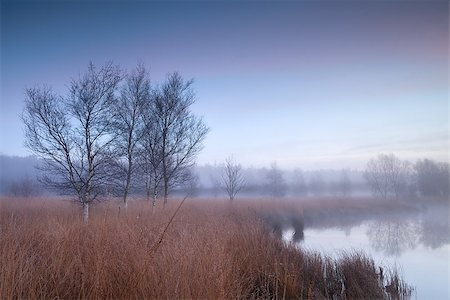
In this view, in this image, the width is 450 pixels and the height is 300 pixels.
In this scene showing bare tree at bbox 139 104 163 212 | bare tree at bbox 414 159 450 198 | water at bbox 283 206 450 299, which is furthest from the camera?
bare tree at bbox 414 159 450 198

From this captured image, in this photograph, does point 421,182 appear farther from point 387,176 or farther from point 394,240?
point 394,240

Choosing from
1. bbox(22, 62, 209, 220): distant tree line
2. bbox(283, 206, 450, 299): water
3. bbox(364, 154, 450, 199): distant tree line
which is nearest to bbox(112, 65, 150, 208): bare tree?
bbox(22, 62, 209, 220): distant tree line

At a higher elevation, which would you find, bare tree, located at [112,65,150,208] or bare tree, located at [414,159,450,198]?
bare tree, located at [112,65,150,208]

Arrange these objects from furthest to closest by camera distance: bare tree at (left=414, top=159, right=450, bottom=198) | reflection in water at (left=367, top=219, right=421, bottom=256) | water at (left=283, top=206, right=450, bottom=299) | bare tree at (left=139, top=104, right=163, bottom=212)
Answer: bare tree at (left=414, top=159, right=450, bottom=198) → bare tree at (left=139, top=104, right=163, bottom=212) → reflection in water at (left=367, top=219, right=421, bottom=256) → water at (left=283, top=206, right=450, bottom=299)

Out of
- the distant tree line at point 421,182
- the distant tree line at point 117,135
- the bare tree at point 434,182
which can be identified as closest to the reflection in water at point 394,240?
the distant tree line at point 117,135

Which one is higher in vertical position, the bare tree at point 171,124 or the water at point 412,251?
the bare tree at point 171,124

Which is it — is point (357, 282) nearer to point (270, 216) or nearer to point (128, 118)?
point (128, 118)

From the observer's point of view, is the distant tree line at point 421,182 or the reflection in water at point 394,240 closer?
the reflection in water at point 394,240

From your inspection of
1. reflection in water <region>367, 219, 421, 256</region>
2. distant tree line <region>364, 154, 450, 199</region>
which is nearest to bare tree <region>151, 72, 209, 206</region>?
reflection in water <region>367, 219, 421, 256</region>

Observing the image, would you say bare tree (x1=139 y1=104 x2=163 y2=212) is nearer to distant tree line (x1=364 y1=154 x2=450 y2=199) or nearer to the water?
the water

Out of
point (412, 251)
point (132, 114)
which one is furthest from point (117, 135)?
point (412, 251)

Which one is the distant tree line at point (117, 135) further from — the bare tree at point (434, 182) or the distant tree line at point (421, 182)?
the bare tree at point (434, 182)

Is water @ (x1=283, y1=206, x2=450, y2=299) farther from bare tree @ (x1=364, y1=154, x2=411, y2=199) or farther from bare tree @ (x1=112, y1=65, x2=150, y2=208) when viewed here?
bare tree @ (x1=364, y1=154, x2=411, y2=199)

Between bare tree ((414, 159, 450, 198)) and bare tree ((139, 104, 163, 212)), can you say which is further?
bare tree ((414, 159, 450, 198))
